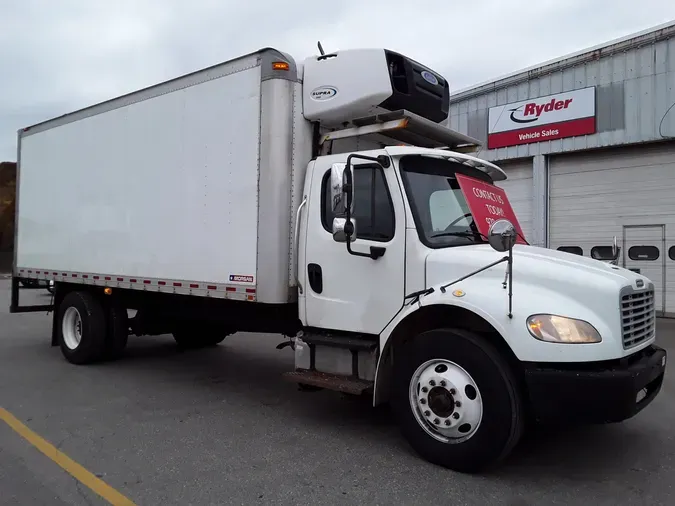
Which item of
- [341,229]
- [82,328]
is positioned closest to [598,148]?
[341,229]

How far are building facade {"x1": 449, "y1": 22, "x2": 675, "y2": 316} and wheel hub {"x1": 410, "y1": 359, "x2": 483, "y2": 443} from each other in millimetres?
10832

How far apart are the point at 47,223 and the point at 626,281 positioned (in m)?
7.96

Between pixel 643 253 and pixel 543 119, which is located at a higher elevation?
pixel 543 119

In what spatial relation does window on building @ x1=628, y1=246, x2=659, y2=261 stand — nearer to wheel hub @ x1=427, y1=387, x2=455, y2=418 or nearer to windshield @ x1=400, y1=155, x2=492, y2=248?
windshield @ x1=400, y1=155, x2=492, y2=248

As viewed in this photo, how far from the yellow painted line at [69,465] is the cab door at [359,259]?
2.16 metres

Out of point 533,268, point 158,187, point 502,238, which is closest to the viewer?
point 502,238

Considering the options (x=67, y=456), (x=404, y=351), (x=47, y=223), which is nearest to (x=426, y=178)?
(x=404, y=351)

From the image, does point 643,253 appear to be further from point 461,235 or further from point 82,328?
point 82,328

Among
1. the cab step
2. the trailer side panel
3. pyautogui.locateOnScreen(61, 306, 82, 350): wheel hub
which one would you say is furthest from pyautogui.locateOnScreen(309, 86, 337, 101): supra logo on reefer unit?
pyautogui.locateOnScreen(61, 306, 82, 350): wheel hub

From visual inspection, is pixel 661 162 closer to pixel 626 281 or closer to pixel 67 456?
pixel 626 281

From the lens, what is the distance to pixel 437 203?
4.86 m

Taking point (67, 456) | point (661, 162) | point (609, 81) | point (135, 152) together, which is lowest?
point (67, 456)

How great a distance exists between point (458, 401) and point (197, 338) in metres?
6.01

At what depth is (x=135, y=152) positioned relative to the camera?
22.9 feet
